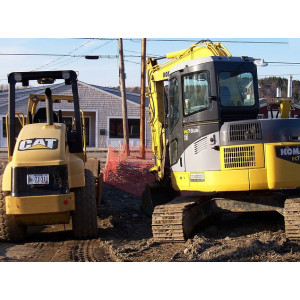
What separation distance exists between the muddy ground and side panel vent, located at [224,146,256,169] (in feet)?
3.82

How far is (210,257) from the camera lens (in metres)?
6.78

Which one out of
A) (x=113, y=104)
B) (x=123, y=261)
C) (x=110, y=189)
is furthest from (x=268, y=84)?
(x=123, y=261)

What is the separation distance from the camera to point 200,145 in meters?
8.34

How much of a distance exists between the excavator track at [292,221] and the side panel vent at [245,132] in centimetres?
116

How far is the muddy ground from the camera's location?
6.95 meters

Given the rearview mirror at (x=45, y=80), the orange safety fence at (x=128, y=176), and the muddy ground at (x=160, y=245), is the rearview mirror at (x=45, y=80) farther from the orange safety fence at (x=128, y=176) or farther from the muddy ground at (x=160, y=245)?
the orange safety fence at (x=128, y=176)

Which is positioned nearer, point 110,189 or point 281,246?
point 281,246

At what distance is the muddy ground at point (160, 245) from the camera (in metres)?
6.95

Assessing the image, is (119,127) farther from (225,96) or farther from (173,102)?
(225,96)

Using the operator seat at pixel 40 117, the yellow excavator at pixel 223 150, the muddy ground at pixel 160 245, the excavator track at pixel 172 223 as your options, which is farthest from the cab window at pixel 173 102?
the operator seat at pixel 40 117

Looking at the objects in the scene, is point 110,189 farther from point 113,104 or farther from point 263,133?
point 113,104

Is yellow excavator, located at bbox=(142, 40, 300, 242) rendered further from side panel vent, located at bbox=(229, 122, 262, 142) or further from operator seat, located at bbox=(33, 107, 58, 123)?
operator seat, located at bbox=(33, 107, 58, 123)

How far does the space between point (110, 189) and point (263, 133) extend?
6957 millimetres

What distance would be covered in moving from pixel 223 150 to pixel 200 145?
20.4 inches
